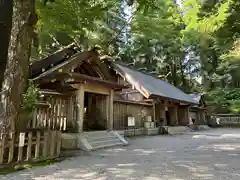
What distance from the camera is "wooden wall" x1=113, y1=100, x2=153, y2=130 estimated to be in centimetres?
1231

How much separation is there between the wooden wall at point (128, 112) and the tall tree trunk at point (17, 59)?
23.2 ft

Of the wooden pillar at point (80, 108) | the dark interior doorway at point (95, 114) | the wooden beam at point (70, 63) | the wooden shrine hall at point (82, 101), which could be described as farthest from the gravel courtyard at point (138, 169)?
the dark interior doorway at point (95, 114)

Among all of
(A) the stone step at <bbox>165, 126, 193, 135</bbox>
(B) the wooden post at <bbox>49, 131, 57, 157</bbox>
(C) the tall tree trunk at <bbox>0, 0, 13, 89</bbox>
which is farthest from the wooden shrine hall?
(C) the tall tree trunk at <bbox>0, 0, 13, 89</bbox>

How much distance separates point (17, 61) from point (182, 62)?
30.8 meters

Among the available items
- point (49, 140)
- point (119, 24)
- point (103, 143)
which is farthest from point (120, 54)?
point (49, 140)

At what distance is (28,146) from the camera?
522 cm

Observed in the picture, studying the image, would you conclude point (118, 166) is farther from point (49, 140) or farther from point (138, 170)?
point (49, 140)

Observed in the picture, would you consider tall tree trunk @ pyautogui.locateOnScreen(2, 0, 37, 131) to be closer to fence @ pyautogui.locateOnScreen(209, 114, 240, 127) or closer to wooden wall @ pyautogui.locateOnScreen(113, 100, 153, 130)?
wooden wall @ pyautogui.locateOnScreen(113, 100, 153, 130)

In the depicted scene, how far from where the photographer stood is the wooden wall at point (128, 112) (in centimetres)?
1231

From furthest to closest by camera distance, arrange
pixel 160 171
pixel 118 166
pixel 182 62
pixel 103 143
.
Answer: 1. pixel 182 62
2. pixel 103 143
3. pixel 118 166
4. pixel 160 171

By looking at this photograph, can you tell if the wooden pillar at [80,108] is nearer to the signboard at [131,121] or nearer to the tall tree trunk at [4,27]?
the tall tree trunk at [4,27]

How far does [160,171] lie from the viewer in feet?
15.1

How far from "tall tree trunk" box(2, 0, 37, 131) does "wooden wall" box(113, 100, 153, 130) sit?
7066 mm

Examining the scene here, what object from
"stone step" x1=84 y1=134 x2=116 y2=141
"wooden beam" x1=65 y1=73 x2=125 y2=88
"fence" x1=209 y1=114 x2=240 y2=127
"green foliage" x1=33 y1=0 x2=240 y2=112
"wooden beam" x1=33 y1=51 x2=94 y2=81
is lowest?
"stone step" x1=84 y1=134 x2=116 y2=141
